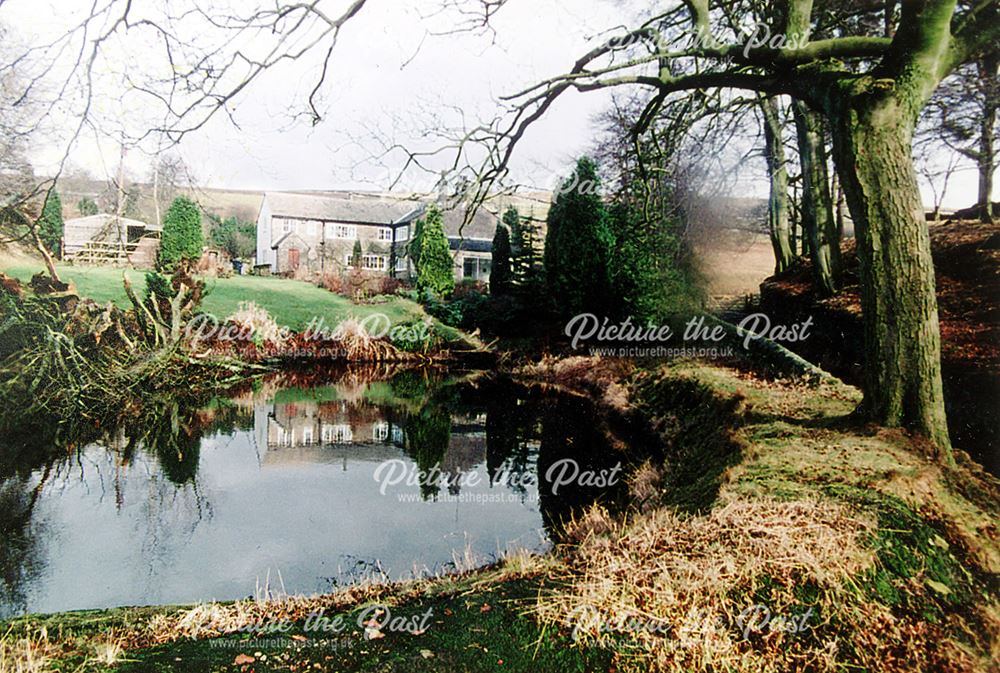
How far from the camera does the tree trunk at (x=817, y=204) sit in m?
11.6

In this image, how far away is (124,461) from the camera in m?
7.80

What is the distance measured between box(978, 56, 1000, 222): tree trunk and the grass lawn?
1471cm

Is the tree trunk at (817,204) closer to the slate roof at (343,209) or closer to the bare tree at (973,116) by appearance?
the bare tree at (973,116)

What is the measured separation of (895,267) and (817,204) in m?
8.07

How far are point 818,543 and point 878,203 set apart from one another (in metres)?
2.88

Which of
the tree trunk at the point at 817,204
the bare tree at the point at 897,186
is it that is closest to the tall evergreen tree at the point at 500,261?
the tree trunk at the point at 817,204

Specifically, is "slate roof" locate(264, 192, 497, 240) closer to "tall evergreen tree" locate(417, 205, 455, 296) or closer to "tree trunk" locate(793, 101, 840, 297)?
"tall evergreen tree" locate(417, 205, 455, 296)

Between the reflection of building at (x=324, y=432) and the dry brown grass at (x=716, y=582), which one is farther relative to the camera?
the reflection of building at (x=324, y=432)

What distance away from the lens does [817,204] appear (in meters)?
11.9

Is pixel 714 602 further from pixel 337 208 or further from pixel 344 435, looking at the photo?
pixel 337 208

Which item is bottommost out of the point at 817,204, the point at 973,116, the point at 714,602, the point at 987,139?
the point at 714,602

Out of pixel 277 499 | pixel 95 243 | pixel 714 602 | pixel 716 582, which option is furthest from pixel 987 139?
pixel 95 243

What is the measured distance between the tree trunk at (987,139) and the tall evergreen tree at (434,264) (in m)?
19.1

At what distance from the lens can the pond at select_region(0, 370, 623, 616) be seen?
15.9 ft
